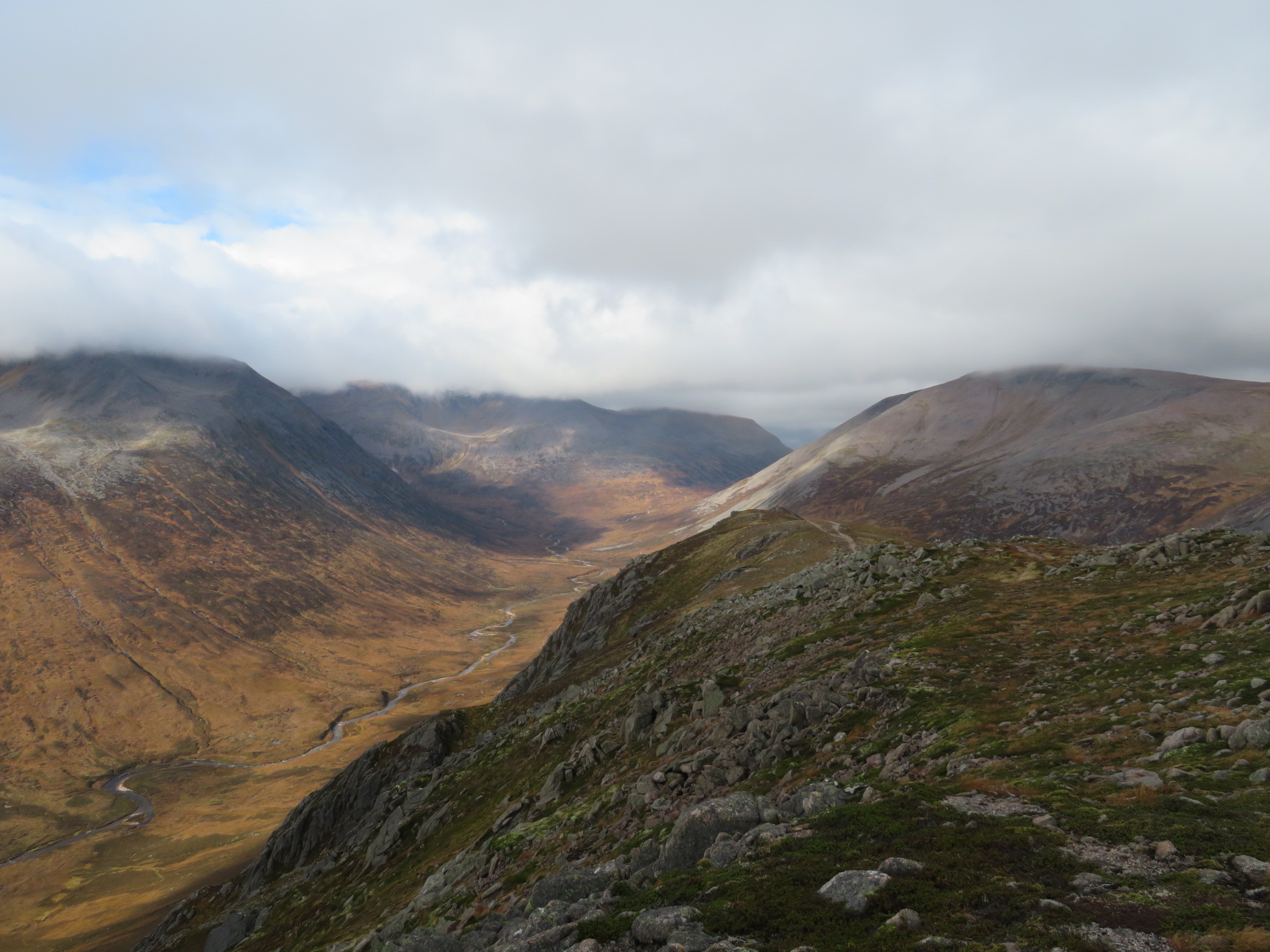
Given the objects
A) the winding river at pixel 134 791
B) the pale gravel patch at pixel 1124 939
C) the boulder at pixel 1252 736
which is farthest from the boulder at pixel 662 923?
the winding river at pixel 134 791

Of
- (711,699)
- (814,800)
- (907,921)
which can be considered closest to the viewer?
(907,921)

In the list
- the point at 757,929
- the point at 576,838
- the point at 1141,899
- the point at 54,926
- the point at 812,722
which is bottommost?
the point at 54,926

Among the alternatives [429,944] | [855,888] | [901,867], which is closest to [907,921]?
[855,888]

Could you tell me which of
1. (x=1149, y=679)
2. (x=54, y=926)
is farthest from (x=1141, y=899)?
(x=54, y=926)

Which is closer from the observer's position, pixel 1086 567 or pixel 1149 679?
pixel 1149 679

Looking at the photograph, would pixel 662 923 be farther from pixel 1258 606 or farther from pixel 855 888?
pixel 1258 606

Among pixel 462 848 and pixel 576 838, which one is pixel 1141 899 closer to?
pixel 576 838
